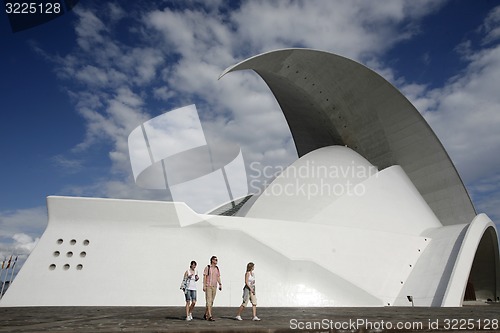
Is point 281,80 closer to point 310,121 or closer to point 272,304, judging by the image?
point 310,121

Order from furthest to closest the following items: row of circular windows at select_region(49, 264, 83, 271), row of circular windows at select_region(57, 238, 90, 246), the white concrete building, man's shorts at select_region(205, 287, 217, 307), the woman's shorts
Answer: row of circular windows at select_region(57, 238, 90, 246), the white concrete building, row of circular windows at select_region(49, 264, 83, 271), the woman's shorts, man's shorts at select_region(205, 287, 217, 307)

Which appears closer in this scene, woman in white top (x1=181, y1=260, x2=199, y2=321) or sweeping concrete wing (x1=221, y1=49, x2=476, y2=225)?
woman in white top (x1=181, y1=260, x2=199, y2=321)

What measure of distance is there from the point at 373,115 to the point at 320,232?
6196mm

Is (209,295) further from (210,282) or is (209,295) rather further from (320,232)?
(320,232)

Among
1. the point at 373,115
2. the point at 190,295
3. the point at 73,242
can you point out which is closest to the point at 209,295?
the point at 190,295

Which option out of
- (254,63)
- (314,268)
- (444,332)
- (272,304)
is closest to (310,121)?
(254,63)

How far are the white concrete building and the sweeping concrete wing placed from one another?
0.15 feet

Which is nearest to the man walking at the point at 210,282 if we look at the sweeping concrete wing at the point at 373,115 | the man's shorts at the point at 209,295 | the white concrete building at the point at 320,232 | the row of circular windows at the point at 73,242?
the man's shorts at the point at 209,295

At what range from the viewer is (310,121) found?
17078 millimetres

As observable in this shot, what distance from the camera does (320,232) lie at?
35.8 ft

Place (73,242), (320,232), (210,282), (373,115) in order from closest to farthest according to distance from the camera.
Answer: (210,282), (73,242), (320,232), (373,115)

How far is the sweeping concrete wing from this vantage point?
13.6 m

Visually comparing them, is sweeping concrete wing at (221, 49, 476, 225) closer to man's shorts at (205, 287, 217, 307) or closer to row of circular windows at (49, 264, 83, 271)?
row of circular windows at (49, 264, 83, 271)

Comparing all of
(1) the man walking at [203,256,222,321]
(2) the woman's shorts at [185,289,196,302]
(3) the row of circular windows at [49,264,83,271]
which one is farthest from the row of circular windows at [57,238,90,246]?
(1) the man walking at [203,256,222,321]
